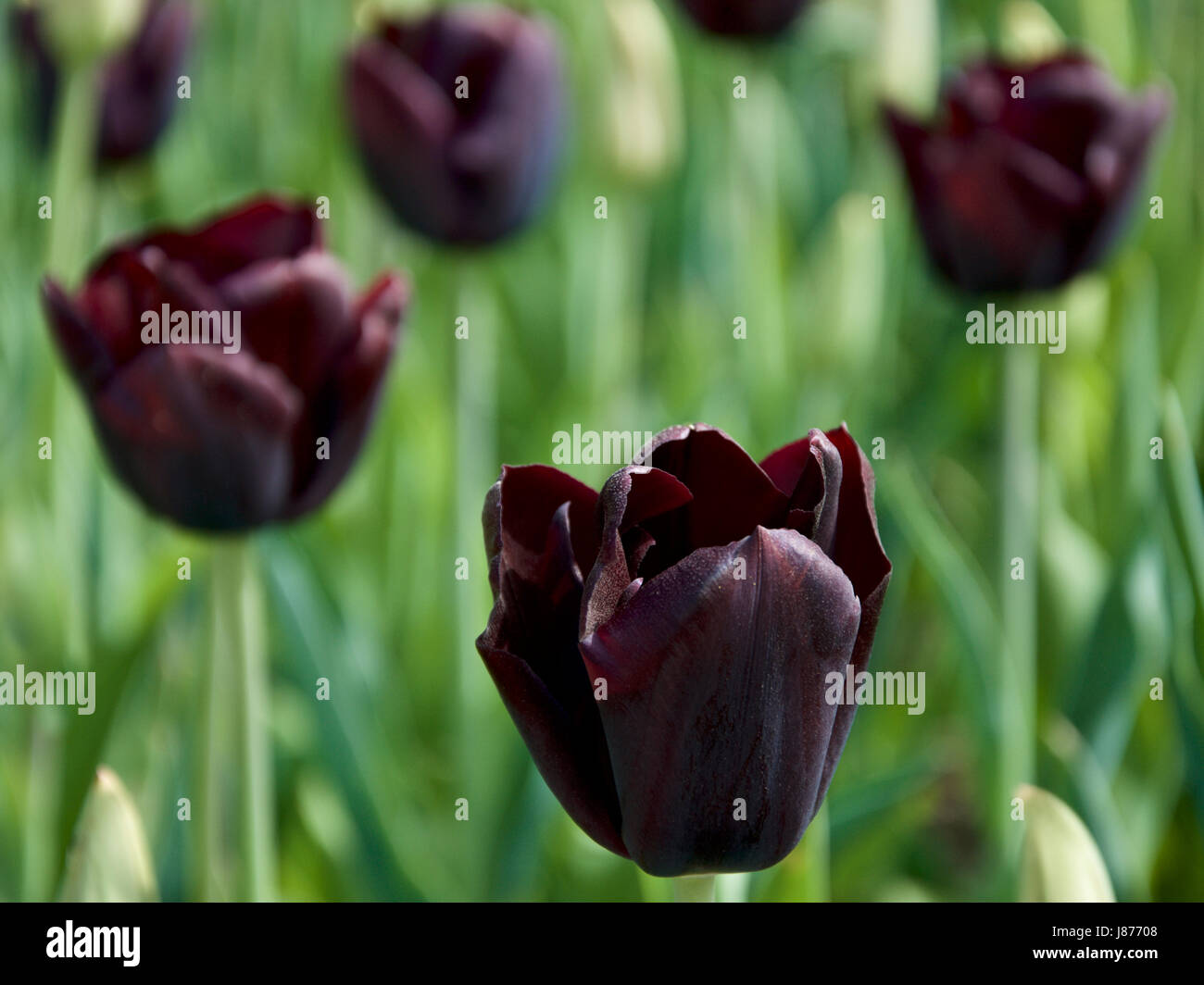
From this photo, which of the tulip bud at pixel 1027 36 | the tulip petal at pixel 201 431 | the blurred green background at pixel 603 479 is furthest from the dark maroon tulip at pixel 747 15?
the tulip petal at pixel 201 431

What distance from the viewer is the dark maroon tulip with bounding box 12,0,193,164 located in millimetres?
1338

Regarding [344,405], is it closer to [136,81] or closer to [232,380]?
[232,380]

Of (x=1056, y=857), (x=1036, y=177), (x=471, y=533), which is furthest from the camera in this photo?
(x=471, y=533)

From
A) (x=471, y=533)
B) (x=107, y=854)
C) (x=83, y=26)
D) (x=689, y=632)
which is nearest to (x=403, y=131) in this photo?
(x=83, y=26)

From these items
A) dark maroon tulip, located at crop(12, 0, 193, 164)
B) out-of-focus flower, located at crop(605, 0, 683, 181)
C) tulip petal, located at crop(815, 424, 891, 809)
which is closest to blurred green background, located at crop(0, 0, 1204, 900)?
out-of-focus flower, located at crop(605, 0, 683, 181)

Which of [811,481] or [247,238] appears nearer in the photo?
[811,481]

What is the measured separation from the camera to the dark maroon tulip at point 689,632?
18.1 inches

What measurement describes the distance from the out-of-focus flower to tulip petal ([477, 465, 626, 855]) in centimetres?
89

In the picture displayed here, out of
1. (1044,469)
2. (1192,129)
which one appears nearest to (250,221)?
(1044,469)

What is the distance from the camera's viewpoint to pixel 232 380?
2.47 feet

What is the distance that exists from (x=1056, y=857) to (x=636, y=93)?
927 millimetres

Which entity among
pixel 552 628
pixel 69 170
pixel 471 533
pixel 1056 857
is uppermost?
pixel 69 170

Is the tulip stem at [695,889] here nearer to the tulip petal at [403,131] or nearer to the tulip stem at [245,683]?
the tulip stem at [245,683]

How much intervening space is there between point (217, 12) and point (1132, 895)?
86.8 inches
